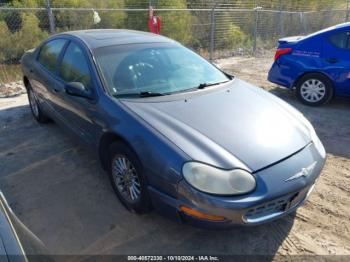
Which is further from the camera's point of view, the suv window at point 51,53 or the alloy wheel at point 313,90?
the alloy wheel at point 313,90

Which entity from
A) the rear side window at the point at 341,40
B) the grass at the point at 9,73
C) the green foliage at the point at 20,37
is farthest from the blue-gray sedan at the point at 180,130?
the green foliage at the point at 20,37

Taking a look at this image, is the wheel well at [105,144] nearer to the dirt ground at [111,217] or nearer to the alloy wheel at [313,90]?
the dirt ground at [111,217]

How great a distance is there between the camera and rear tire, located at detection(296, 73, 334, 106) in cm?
582

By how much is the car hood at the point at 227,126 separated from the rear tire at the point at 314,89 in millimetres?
2917

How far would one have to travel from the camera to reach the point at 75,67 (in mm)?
3639

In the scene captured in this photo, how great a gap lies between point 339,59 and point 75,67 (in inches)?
172

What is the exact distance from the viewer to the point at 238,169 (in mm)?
2348

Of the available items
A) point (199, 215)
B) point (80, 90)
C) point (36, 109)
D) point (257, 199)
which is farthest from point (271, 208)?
point (36, 109)

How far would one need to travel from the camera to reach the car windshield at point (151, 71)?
10.5 feet

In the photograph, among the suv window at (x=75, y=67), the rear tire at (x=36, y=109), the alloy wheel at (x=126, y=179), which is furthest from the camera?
the rear tire at (x=36, y=109)

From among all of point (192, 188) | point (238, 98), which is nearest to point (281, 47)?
point (238, 98)

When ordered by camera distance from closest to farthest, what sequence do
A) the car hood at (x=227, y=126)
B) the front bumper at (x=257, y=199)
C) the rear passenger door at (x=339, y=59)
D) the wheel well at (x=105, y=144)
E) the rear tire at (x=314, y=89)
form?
the front bumper at (x=257, y=199), the car hood at (x=227, y=126), the wheel well at (x=105, y=144), the rear passenger door at (x=339, y=59), the rear tire at (x=314, y=89)

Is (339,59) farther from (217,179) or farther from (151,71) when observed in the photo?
(217,179)

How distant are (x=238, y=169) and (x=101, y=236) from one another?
1.29 m
